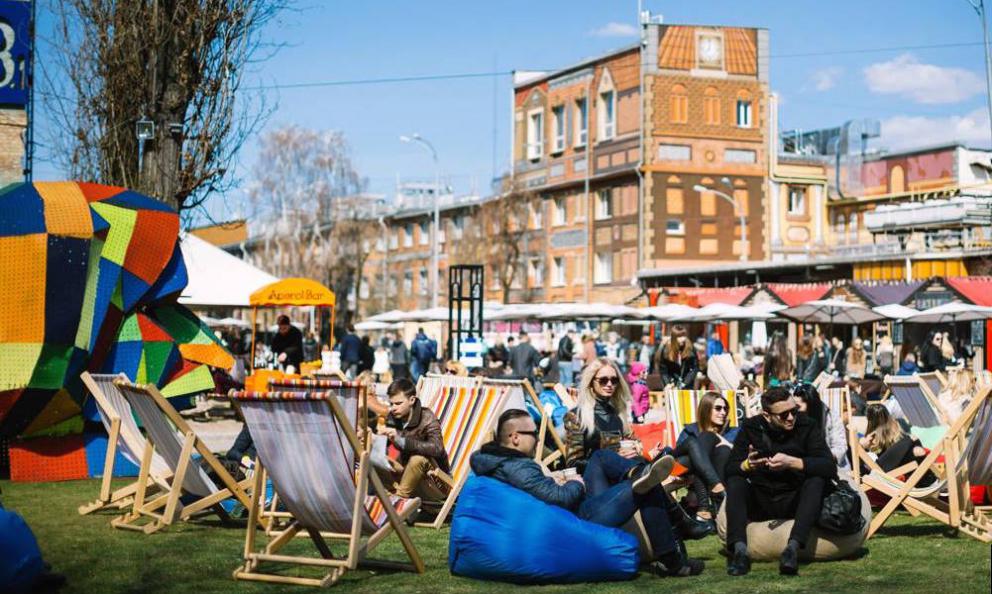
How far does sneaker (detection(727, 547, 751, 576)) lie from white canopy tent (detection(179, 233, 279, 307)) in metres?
17.7

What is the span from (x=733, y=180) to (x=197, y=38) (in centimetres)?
4090

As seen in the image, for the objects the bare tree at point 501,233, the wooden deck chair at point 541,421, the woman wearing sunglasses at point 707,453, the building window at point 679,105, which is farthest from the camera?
the bare tree at point 501,233

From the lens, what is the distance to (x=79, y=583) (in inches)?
274

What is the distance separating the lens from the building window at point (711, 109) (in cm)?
5553

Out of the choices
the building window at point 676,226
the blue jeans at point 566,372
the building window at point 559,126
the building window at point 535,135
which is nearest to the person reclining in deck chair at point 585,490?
the blue jeans at point 566,372

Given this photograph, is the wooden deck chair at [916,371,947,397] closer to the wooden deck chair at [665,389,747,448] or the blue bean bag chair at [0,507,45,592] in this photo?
the wooden deck chair at [665,389,747,448]

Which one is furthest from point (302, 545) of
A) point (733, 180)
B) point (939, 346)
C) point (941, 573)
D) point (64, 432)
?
point (733, 180)

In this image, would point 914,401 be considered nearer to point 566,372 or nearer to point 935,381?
point 935,381

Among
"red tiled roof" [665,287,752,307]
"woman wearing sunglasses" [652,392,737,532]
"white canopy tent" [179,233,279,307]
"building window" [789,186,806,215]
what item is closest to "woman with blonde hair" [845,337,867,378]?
"white canopy tent" [179,233,279,307]

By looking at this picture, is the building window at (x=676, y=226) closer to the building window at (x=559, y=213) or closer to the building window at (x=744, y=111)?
the building window at (x=744, y=111)

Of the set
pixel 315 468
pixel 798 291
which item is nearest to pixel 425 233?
pixel 798 291

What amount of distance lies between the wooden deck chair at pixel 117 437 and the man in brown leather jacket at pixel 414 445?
5.35 ft

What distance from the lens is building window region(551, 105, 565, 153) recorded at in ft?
198

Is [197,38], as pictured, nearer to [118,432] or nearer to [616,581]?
[118,432]
